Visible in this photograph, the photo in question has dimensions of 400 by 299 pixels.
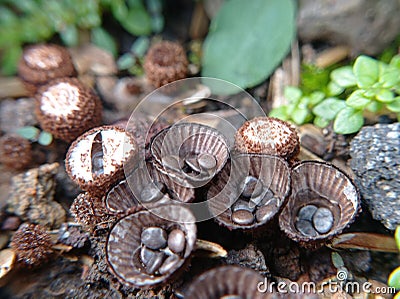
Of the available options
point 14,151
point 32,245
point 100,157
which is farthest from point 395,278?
point 14,151

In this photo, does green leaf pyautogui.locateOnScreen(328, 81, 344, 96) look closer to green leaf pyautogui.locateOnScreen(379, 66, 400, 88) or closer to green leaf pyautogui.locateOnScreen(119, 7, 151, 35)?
green leaf pyautogui.locateOnScreen(379, 66, 400, 88)

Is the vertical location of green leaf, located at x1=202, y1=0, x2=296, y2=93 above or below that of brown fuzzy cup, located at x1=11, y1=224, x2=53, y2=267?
above

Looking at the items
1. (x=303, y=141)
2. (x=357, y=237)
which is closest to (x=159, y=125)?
(x=303, y=141)

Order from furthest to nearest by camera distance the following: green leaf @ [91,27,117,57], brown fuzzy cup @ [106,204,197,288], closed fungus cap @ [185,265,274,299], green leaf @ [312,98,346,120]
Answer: green leaf @ [91,27,117,57], green leaf @ [312,98,346,120], brown fuzzy cup @ [106,204,197,288], closed fungus cap @ [185,265,274,299]

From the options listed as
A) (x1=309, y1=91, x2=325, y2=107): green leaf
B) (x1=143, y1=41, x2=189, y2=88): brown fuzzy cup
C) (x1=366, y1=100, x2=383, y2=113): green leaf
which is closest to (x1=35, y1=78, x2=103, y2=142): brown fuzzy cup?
(x1=143, y1=41, x2=189, y2=88): brown fuzzy cup

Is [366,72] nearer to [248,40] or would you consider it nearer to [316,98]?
[316,98]

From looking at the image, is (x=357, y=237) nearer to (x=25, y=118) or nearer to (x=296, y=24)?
(x=296, y=24)
